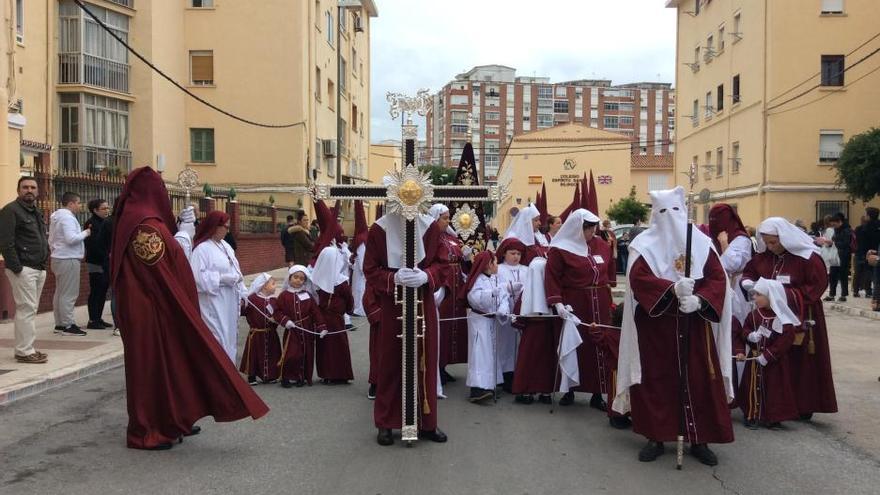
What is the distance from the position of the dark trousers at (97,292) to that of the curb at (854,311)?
1402cm

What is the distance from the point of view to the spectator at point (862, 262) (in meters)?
16.9

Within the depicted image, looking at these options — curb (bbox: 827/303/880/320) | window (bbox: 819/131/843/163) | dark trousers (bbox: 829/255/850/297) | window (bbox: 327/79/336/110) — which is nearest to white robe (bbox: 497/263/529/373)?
curb (bbox: 827/303/880/320)

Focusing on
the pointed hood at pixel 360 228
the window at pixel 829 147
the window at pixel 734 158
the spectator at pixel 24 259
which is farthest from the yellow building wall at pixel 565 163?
the spectator at pixel 24 259

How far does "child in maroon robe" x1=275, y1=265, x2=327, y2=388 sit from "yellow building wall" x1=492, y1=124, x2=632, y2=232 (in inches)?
2022

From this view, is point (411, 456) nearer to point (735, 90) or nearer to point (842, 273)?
point (842, 273)

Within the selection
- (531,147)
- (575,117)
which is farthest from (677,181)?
(575,117)

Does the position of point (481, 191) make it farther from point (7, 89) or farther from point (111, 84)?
point (111, 84)

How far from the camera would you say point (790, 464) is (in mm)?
5934

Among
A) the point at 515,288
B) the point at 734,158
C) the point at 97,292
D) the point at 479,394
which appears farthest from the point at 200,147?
the point at 479,394

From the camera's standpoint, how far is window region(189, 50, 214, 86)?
31.8 m

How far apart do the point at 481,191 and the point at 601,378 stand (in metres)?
2.60

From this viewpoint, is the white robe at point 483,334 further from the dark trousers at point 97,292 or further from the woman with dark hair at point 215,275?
the dark trousers at point 97,292

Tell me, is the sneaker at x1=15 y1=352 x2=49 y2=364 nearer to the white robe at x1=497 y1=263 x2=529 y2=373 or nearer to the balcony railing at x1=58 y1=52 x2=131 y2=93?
the white robe at x1=497 y1=263 x2=529 y2=373

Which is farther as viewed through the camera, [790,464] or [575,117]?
[575,117]
